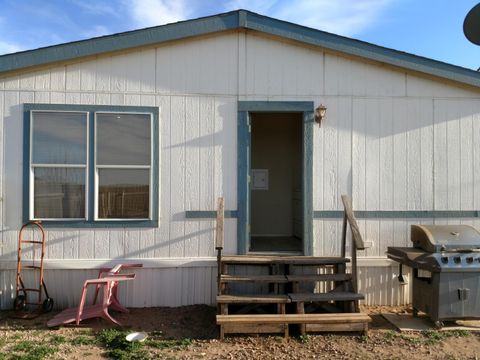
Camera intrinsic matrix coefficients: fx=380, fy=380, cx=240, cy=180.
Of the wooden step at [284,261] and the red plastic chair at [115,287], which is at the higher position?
the wooden step at [284,261]

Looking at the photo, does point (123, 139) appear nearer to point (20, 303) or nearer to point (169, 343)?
point (20, 303)

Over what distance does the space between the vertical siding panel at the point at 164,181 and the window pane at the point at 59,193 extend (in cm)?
107

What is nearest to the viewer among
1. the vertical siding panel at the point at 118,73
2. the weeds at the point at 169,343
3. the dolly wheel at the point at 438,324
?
the weeds at the point at 169,343

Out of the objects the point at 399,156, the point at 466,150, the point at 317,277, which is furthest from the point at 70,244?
the point at 466,150

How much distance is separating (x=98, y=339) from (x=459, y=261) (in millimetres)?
4209

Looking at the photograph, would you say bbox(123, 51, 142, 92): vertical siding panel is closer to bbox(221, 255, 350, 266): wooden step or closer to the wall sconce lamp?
the wall sconce lamp

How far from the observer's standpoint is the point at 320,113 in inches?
208

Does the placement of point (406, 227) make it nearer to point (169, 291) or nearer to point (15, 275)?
point (169, 291)

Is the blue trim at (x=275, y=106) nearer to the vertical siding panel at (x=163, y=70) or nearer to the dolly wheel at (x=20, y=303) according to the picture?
the vertical siding panel at (x=163, y=70)

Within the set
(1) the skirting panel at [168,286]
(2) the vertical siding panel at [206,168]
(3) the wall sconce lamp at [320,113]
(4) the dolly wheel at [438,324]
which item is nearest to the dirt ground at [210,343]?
(4) the dolly wheel at [438,324]

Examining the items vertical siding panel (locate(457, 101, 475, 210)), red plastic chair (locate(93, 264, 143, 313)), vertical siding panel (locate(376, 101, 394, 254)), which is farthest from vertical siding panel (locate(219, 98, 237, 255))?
vertical siding panel (locate(457, 101, 475, 210))

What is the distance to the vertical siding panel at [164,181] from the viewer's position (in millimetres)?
5215

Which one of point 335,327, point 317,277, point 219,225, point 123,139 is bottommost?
point 335,327

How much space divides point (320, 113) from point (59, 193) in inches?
147
